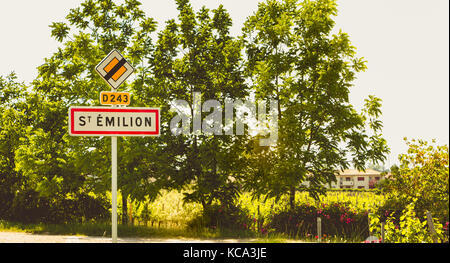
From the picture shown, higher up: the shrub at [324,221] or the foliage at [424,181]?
the foliage at [424,181]

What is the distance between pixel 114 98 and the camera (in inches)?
247

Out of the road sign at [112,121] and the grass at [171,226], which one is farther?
the grass at [171,226]

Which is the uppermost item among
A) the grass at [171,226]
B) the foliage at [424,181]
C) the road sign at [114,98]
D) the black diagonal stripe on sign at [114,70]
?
the black diagonal stripe on sign at [114,70]

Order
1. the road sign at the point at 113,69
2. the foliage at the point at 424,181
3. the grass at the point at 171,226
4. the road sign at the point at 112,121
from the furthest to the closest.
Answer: the grass at the point at 171,226
the foliage at the point at 424,181
the road sign at the point at 113,69
the road sign at the point at 112,121

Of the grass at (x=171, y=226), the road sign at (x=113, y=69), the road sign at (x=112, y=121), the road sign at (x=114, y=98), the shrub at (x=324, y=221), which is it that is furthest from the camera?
the shrub at (x=324, y=221)

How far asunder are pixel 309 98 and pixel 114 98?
9.66m

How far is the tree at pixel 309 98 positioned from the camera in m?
14.3

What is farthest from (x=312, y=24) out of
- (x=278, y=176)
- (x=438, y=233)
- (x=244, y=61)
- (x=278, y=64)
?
(x=438, y=233)

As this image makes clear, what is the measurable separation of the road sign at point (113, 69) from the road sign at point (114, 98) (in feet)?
1.02

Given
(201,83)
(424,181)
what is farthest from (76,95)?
(424,181)

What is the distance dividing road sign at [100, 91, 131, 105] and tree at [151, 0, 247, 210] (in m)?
8.22

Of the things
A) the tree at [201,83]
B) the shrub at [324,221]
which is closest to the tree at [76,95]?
the tree at [201,83]

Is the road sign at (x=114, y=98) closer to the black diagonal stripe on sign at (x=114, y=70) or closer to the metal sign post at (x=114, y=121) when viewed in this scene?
the metal sign post at (x=114, y=121)

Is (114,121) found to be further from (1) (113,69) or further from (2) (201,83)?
(2) (201,83)
